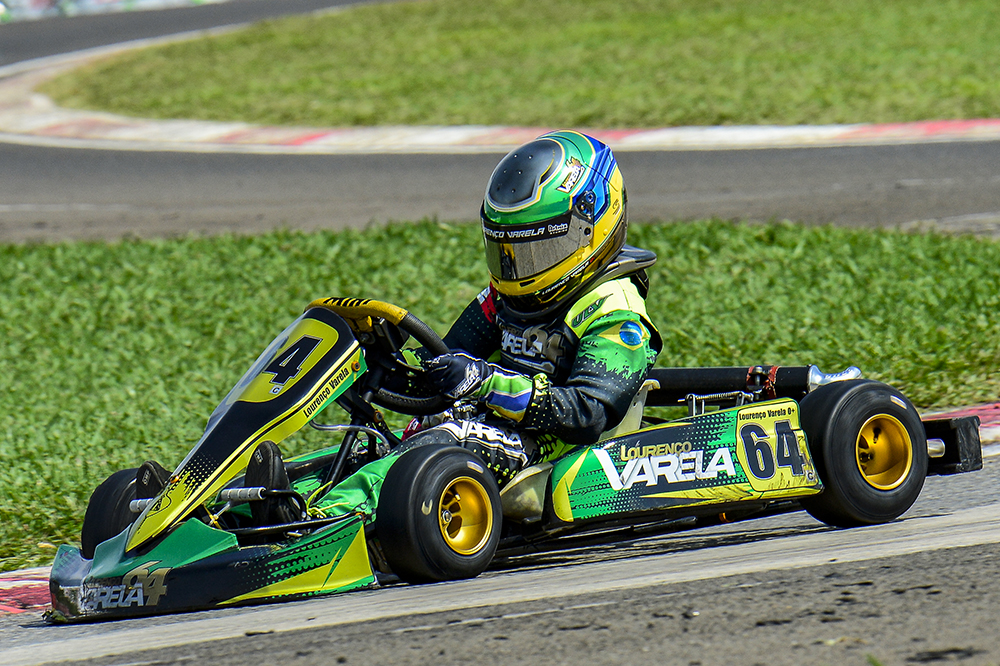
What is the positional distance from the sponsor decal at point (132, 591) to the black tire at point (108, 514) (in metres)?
0.43

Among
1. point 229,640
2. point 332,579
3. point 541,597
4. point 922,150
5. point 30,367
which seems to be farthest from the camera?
point 922,150

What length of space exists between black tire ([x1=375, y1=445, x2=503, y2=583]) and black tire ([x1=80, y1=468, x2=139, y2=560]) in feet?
2.84

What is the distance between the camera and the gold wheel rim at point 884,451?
4.17 metres

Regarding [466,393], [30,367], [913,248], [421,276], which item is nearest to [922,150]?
[913,248]

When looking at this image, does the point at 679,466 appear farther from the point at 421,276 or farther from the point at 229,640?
the point at 421,276

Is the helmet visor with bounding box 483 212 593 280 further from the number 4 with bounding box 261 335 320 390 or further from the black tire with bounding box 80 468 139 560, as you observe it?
the black tire with bounding box 80 468 139 560

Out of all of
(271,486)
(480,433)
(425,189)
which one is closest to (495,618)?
(271,486)

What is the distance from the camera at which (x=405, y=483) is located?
140 inches

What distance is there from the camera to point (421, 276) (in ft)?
27.1

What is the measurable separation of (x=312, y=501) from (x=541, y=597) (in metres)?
0.91

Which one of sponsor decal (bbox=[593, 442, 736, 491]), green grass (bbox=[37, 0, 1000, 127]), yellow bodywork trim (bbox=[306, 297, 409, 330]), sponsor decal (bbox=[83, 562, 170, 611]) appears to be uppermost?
green grass (bbox=[37, 0, 1000, 127])

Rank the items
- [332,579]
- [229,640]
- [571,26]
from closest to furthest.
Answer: [229,640], [332,579], [571,26]

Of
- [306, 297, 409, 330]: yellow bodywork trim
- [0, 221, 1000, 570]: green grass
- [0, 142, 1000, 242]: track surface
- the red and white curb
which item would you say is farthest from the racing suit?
the red and white curb

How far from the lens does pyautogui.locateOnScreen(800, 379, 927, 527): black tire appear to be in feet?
13.4
